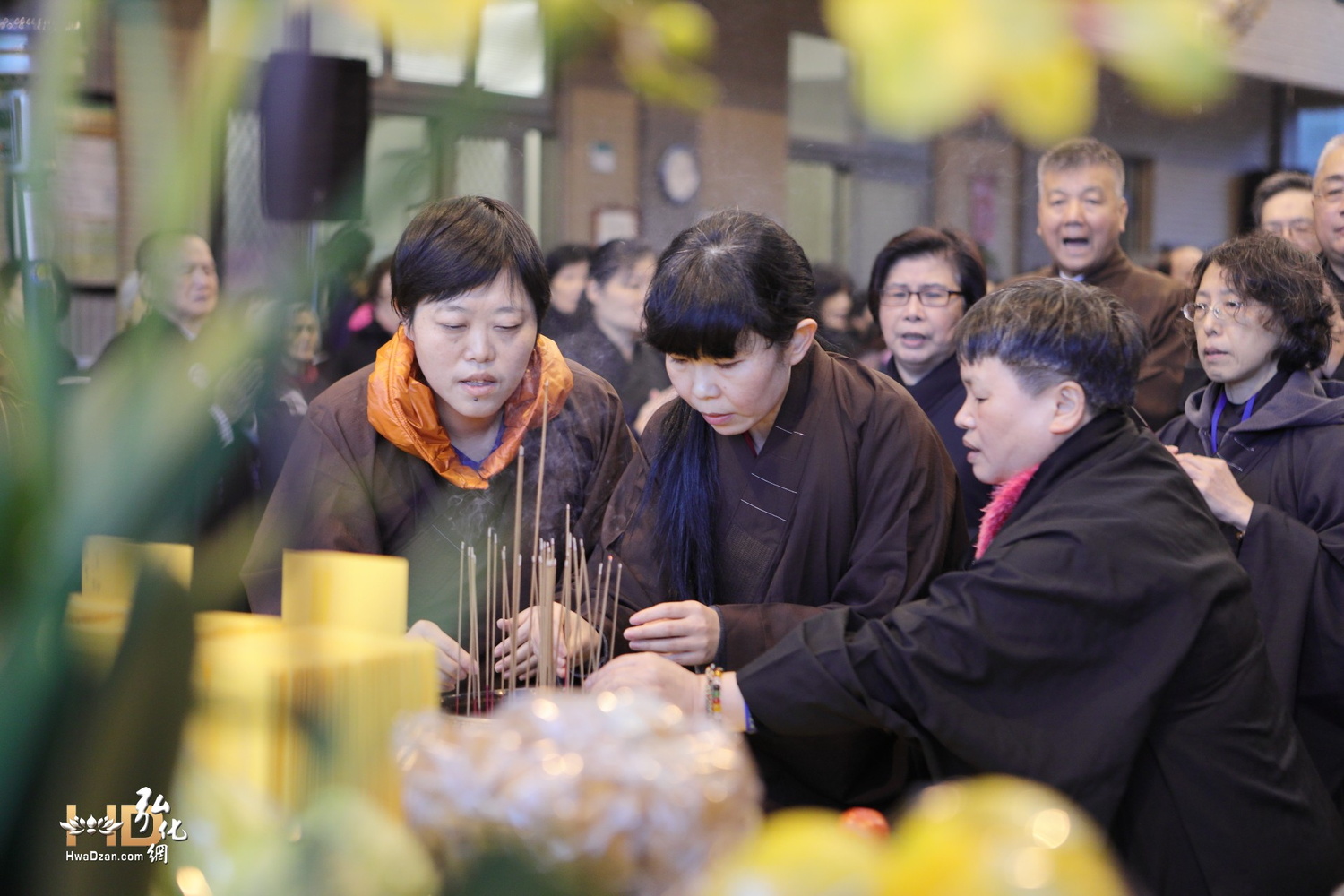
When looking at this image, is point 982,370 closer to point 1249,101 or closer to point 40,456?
point 40,456

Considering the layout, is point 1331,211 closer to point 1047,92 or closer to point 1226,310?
point 1226,310

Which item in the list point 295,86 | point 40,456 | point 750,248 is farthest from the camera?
point 750,248

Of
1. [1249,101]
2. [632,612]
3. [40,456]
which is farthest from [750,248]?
[1249,101]

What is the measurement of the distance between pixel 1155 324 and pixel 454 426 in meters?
1.80

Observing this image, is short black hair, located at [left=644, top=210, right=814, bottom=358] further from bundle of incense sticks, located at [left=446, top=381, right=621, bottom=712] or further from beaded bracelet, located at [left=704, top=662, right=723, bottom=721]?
beaded bracelet, located at [left=704, top=662, right=723, bottom=721]

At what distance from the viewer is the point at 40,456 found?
46 cm

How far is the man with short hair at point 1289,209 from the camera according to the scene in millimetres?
2814

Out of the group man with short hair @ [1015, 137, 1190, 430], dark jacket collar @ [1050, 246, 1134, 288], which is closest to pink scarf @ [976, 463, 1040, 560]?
man with short hair @ [1015, 137, 1190, 430]

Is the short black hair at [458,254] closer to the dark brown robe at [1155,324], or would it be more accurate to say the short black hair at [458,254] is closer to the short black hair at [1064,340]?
the short black hair at [1064,340]

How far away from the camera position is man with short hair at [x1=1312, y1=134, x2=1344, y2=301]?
7.90 feet

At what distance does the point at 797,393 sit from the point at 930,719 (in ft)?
1.78

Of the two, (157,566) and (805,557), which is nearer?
(157,566)

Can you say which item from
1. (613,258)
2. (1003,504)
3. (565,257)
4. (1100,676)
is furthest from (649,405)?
(1100,676)

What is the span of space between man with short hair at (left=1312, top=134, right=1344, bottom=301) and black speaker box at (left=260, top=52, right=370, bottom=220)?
2.43m
